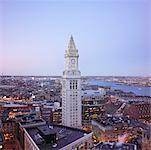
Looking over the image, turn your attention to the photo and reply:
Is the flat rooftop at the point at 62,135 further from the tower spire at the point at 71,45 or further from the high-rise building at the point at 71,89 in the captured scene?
the tower spire at the point at 71,45

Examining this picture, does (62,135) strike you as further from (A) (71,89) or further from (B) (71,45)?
(B) (71,45)

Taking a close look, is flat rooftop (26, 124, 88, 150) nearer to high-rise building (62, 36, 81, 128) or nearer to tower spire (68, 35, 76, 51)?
high-rise building (62, 36, 81, 128)

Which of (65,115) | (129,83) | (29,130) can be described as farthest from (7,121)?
(129,83)

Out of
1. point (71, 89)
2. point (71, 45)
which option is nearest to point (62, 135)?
point (71, 89)

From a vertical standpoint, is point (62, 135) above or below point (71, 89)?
below

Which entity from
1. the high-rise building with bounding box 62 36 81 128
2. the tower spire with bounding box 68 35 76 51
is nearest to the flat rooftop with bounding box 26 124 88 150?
the high-rise building with bounding box 62 36 81 128

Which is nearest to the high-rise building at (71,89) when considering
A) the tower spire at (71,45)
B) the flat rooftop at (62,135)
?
the tower spire at (71,45)

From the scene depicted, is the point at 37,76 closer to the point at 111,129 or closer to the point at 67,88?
the point at 67,88

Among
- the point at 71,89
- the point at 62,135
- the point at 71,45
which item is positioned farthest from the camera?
the point at 71,89

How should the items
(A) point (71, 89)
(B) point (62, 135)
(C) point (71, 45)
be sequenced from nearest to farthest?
1. (B) point (62, 135)
2. (C) point (71, 45)
3. (A) point (71, 89)
